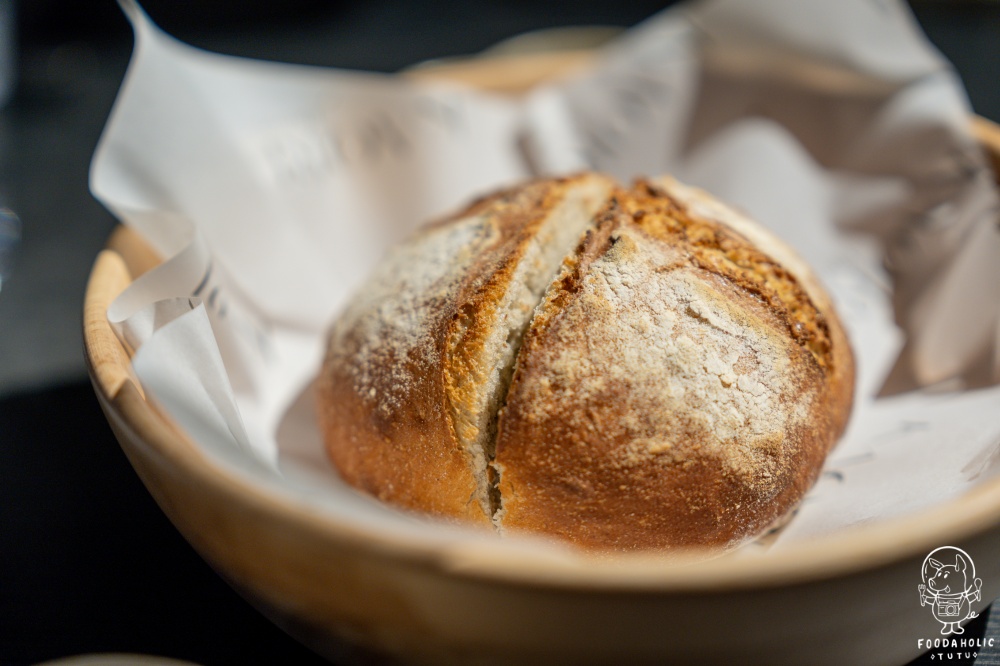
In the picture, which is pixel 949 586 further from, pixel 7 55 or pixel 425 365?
pixel 7 55

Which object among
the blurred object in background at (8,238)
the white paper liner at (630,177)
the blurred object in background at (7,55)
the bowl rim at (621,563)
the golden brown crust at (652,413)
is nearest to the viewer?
the bowl rim at (621,563)

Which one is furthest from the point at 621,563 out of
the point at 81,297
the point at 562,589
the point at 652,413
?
the point at 81,297

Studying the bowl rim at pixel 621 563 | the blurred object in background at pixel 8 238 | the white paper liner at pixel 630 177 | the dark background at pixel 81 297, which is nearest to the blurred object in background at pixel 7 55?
the dark background at pixel 81 297

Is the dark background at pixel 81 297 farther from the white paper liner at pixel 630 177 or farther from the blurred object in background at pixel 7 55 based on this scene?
the white paper liner at pixel 630 177

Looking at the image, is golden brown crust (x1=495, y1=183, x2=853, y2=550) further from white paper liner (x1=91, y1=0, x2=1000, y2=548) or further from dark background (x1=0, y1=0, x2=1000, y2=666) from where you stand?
dark background (x1=0, y1=0, x2=1000, y2=666)

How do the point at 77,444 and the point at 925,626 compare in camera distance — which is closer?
the point at 925,626

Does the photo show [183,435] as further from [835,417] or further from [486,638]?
[835,417]

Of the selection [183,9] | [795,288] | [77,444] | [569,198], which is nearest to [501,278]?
[569,198]
